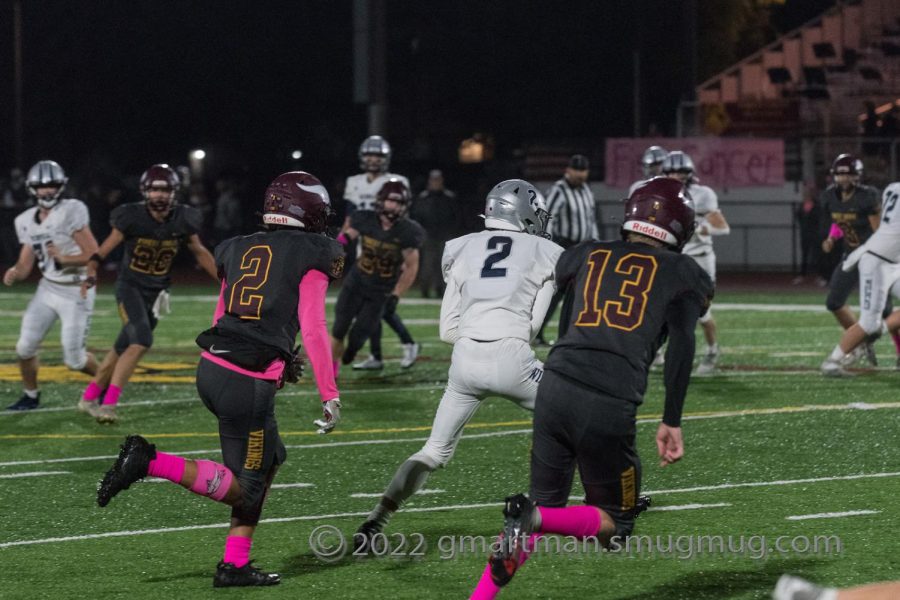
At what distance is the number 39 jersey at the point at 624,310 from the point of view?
17.5ft

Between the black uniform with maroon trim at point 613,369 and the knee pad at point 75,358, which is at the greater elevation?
the black uniform with maroon trim at point 613,369

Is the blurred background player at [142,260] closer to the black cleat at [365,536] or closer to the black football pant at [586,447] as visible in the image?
the black cleat at [365,536]

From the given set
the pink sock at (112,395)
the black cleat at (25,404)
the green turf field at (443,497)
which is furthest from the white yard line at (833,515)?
the black cleat at (25,404)

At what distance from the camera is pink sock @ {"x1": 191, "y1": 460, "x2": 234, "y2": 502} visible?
588cm

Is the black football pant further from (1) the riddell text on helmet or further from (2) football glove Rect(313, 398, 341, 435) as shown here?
(2) football glove Rect(313, 398, 341, 435)

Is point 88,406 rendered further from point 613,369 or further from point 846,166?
point 846,166

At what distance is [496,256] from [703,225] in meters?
6.34

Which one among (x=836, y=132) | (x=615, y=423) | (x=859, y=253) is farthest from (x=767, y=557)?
(x=836, y=132)

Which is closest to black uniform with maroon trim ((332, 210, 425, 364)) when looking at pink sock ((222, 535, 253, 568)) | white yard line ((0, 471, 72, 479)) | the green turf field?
the green turf field

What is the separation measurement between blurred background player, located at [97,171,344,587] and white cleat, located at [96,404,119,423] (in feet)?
12.4

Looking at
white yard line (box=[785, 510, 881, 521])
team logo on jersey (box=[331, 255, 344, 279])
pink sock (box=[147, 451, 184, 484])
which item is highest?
team logo on jersey (box=[331, 255, 344, 279])

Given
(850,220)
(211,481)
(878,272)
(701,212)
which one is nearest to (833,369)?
(878,272)

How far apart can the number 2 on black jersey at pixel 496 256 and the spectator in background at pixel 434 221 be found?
Result: 46.1 feet

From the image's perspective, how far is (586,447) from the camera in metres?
5.32
